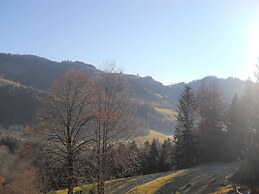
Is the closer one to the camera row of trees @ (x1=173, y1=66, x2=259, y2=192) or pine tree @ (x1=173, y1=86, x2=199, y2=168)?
row of trees @ (x1=173, y1=66, x2=259, y2=192)

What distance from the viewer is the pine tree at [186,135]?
6000 cm

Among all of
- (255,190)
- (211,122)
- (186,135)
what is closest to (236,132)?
(211,122)

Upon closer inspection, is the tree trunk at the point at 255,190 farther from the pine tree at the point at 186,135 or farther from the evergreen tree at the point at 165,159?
the evergreen tree at the point at 165,159

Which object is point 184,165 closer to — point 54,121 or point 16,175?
point 16,175

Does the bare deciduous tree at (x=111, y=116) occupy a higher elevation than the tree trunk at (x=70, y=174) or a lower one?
higher

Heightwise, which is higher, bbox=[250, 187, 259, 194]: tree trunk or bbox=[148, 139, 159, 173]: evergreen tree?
bbox=[250, 187, 259, 194]: tree trunk

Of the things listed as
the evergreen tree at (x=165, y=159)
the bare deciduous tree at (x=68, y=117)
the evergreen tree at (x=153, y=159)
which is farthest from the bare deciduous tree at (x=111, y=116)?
the evergreen tree at (x=165, y=159)

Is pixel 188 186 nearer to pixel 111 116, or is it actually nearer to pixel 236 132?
pixel 111 116

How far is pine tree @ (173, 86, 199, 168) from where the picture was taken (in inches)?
2362

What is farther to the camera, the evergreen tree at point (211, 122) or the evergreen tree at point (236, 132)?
the evergreen tree at point (211, 122)

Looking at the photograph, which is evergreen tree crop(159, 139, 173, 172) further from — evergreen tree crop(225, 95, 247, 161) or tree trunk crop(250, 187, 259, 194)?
tree trunk crop(250, 187, 259, 194)

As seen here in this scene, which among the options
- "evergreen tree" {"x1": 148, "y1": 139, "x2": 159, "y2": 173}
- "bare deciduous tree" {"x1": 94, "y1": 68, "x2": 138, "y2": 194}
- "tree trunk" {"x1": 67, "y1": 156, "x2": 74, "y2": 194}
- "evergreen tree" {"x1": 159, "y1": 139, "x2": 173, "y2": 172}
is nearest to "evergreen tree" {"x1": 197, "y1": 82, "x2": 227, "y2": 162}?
"evergreen tree" {"x1": 159, "y1": 139, "x2": 173, "y2": 172}


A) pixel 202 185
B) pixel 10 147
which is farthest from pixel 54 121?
pixel 10 147

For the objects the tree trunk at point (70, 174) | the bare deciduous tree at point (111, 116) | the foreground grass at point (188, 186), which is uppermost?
the bare deciduous tree at point (111, 116)
